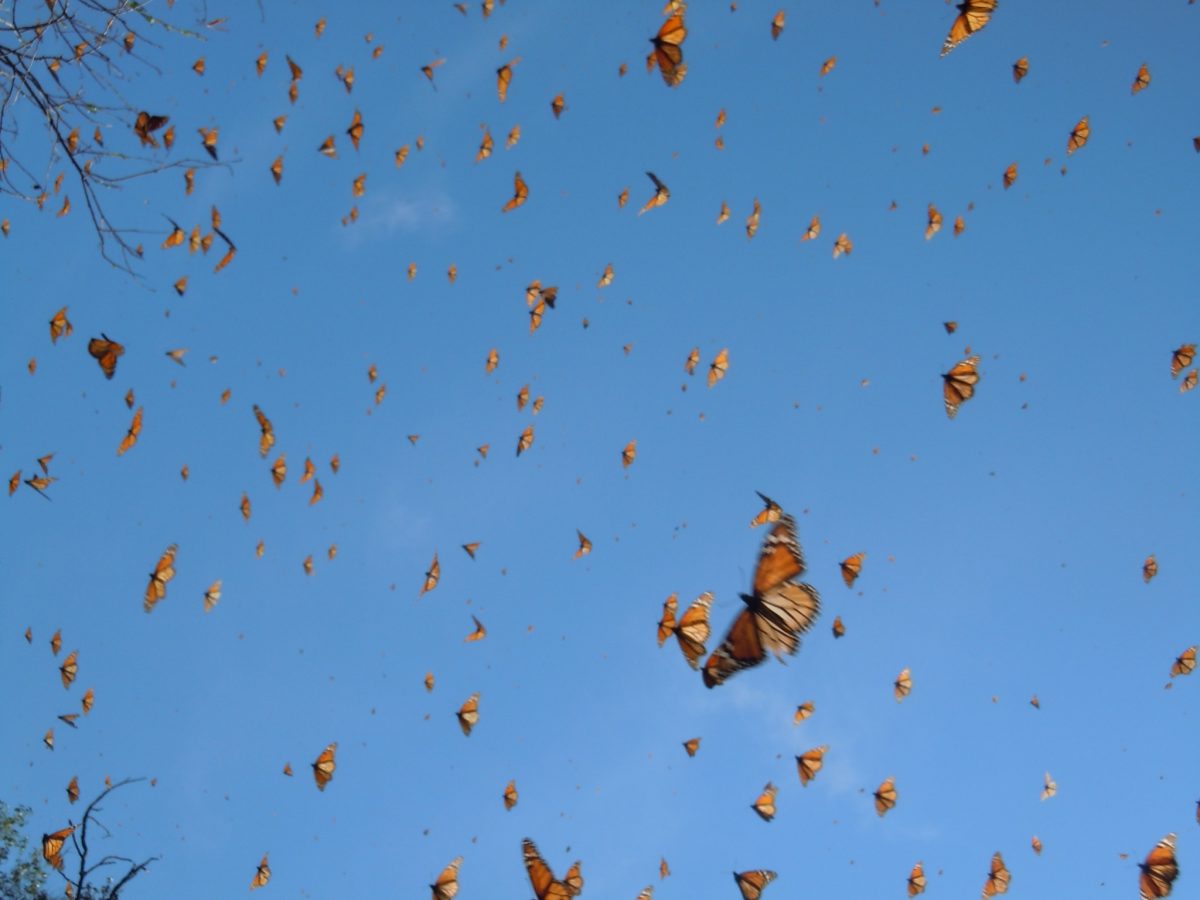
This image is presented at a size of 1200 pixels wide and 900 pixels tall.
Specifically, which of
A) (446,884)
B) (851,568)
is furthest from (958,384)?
(446,884)

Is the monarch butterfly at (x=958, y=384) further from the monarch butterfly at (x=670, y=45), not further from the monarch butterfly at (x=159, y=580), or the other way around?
→ the monarch butterfly at (x=159, y=580)

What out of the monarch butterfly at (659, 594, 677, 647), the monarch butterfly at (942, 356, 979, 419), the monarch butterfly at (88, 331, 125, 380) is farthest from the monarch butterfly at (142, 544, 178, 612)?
the monarch butterfly at (942, 356, 979, 419)

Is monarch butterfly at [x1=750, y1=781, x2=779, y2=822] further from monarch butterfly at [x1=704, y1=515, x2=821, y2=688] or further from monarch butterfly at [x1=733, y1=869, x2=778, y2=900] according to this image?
monarch butterfly at [x1=704, y1=515, x2=821, y2=688]

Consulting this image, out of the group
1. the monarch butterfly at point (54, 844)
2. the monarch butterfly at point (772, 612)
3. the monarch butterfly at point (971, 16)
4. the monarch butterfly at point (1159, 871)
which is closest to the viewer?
the monarch butterfly at point (772, 612)

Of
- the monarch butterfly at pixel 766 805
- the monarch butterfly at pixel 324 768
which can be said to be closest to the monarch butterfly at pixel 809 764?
the monarch butterfly at pixel 766 805

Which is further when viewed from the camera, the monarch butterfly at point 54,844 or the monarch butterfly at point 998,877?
the monarch butterfly at point 998,877

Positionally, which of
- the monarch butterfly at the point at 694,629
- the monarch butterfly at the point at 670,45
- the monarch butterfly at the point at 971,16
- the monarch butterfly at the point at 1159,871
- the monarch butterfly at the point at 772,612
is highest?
the monarch butterfly at the point at 670,45

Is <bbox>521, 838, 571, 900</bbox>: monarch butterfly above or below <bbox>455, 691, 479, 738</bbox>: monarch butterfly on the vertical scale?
below

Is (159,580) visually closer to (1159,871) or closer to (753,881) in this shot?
(753,881)
